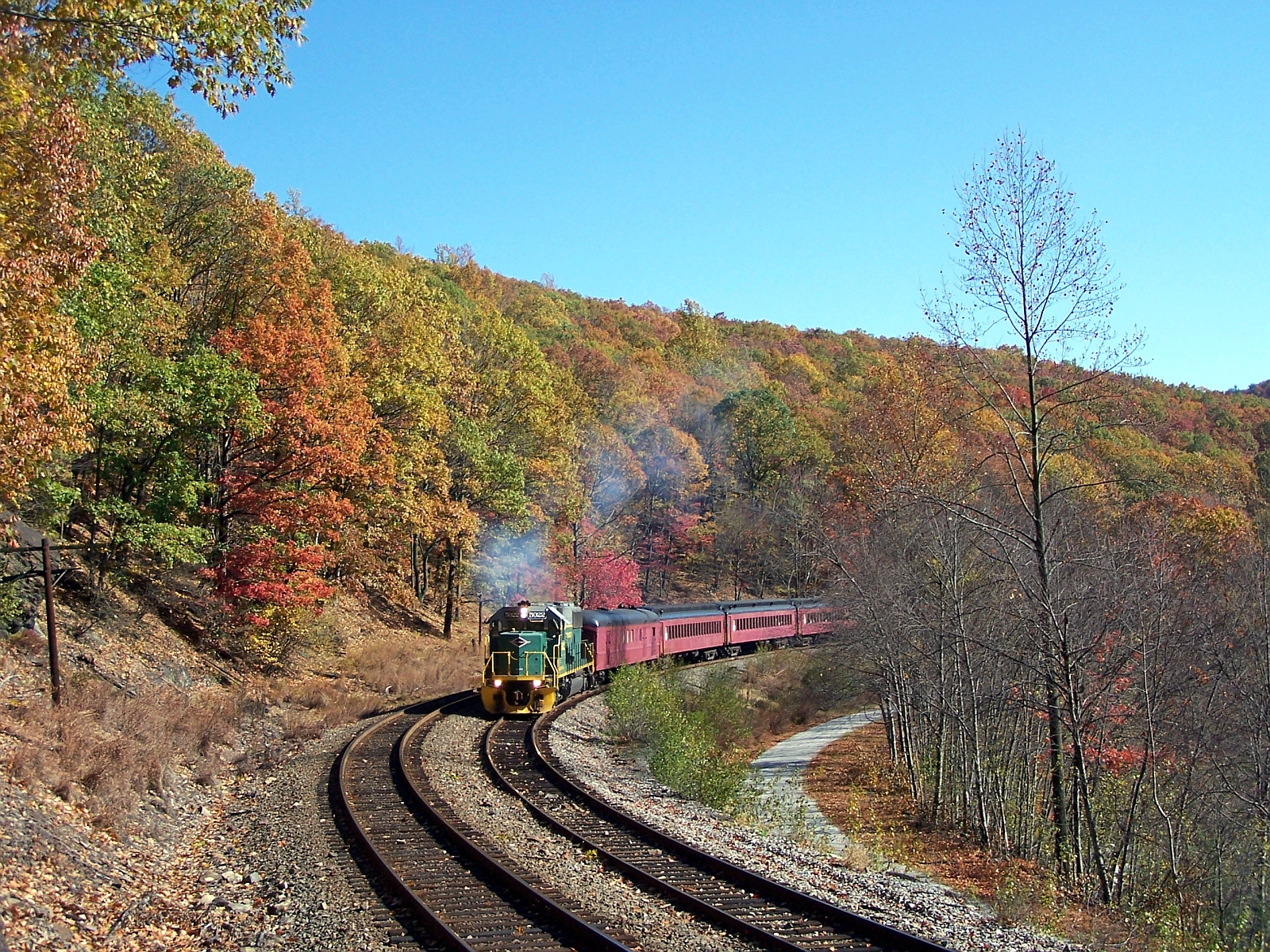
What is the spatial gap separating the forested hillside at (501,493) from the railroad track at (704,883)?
4590 mm

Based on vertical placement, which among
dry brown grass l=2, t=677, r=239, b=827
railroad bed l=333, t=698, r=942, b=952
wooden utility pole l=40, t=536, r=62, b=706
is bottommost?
railroad bed l=333, t=698, r=942, b=952

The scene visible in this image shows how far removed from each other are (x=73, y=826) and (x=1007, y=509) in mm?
22077

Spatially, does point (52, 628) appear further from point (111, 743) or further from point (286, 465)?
point (286, 465)

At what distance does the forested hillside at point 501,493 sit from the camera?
12.9 metres

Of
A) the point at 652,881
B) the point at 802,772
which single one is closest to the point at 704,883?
the point at 652,881

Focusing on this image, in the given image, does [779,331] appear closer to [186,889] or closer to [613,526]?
[613,526]

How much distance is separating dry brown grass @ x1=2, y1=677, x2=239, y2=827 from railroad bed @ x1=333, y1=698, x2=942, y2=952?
286 centimetres

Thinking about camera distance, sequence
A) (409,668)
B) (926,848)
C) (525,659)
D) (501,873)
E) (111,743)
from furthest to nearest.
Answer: (409,668), (525,659), (926,848), (111,743), (501,873)

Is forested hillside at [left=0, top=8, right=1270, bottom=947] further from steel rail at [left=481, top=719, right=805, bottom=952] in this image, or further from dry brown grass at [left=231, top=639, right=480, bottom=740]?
steel rail at [left=481, top=719, right=805, bottom=952]

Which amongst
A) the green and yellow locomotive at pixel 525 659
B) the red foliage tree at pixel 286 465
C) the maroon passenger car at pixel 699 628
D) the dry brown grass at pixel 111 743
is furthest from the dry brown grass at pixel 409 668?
the dry brown grass at pixel 111 743

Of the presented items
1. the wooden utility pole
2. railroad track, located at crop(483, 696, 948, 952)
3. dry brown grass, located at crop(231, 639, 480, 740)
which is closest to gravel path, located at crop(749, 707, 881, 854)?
railroad track, located at crop(483, 696, 948, 952)

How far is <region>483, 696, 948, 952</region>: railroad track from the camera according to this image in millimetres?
9094

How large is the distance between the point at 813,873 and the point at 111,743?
1080 cm

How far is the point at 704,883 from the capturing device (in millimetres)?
11016
